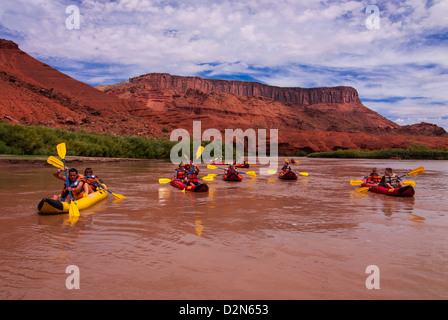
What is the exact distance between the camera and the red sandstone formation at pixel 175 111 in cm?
4847

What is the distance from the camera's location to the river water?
3758mm

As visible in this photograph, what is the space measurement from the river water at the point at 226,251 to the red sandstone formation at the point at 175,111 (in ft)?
121

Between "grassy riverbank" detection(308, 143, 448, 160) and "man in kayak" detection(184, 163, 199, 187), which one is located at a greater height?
"grassy riverbank" detection(308, 143, 448, 160)

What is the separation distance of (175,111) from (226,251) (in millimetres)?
85490

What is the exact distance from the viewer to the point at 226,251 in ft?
17.0

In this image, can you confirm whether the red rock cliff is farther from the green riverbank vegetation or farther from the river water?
the river water

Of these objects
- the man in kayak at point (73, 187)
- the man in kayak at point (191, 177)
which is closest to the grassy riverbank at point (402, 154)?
A: the man in kayak at point (191, 177)

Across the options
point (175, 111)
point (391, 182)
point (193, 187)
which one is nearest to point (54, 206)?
point (193, 187)

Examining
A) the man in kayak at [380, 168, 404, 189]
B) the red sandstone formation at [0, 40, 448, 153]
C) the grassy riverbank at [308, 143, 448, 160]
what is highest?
the red sandstone formation at [0, 40, 448, 153]

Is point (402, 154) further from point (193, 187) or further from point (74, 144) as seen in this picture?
point (193, 187)

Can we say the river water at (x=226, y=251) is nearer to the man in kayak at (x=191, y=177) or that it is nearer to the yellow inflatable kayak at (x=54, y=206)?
the yellow inflatable kayak at (x=54, y=206)

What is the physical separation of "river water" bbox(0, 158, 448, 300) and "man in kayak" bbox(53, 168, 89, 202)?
598 millimetres

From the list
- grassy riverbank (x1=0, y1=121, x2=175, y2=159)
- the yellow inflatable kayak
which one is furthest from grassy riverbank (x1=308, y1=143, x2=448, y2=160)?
the yellow inflatable kayak
